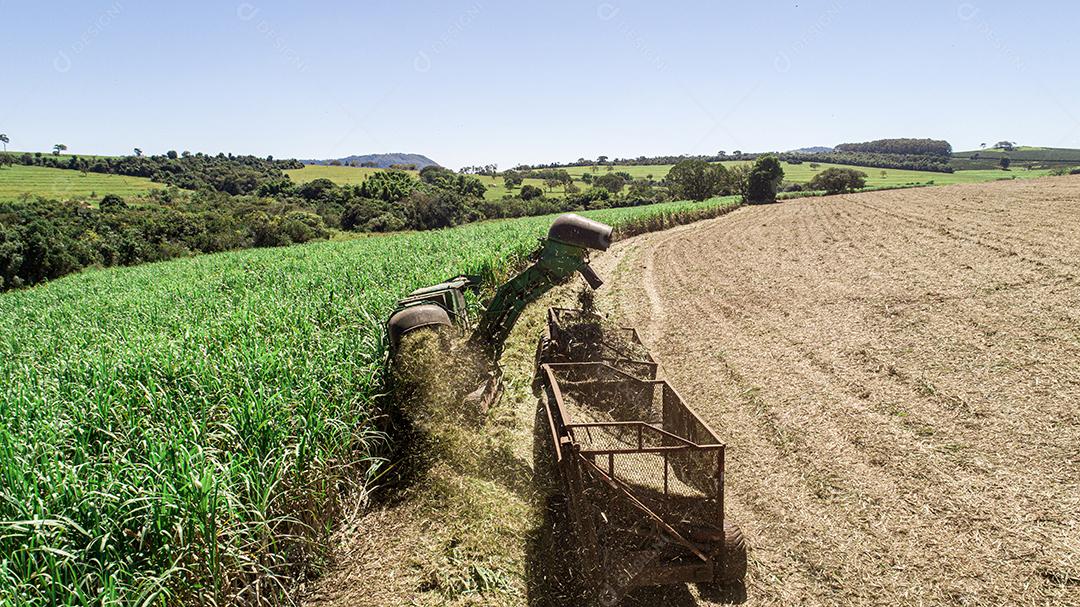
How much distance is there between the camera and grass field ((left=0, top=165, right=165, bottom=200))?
6240 cm

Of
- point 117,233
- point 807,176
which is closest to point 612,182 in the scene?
point 807,176

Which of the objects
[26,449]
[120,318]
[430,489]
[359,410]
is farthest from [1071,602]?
[120,318]

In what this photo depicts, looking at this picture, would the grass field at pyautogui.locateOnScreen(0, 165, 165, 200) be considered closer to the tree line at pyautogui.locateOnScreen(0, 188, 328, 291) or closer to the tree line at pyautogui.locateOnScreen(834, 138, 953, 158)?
the tree line at pyautogui.locateOnScreen(0, 188, 328, 291)

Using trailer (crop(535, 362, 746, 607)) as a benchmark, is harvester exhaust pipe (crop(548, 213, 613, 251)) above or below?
above

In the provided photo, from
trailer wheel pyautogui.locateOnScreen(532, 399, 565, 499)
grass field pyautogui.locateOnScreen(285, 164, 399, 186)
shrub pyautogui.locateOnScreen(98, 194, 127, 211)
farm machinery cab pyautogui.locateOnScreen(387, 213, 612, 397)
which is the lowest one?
trailer wheel pyautogui.locateOnScreen(532, 399, 565, 499)

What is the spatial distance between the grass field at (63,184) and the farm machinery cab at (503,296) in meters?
75.3

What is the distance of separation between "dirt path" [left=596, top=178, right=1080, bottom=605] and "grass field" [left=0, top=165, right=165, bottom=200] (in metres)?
78.4

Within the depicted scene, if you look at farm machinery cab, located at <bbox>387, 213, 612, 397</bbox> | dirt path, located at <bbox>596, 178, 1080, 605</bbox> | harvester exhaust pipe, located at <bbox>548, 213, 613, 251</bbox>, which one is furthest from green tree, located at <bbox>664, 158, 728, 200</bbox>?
harvester exhaust pipe, located at <bbox>548, 213, 613, 251</bbox>

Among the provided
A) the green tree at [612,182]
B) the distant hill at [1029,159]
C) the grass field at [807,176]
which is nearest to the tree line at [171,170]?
the grass field at [807,176]

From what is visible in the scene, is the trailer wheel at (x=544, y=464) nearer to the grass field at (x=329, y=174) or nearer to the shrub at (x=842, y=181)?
the shrub at (x=842, y=181)

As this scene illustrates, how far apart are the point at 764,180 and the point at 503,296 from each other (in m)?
62.0

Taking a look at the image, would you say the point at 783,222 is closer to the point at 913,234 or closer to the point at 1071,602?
the point at 913,234

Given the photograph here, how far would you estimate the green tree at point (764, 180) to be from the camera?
200ft

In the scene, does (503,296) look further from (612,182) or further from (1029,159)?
(1029,159)
